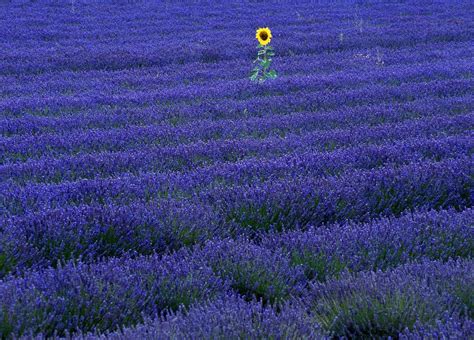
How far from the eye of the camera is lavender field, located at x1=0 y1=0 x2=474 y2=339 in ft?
8.33

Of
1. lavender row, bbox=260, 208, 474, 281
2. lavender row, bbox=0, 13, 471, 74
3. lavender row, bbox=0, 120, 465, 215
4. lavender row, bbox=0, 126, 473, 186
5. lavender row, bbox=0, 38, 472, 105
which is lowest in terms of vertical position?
lavender row, bbox=260, 208, 474, 281

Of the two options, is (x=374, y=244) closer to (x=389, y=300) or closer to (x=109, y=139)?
(x=389, y=300)

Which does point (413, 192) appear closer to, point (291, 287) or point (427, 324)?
point (291, 287)


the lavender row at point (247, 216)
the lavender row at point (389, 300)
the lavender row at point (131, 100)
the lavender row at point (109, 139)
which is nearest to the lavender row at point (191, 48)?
the lavender row at point (131, 100)

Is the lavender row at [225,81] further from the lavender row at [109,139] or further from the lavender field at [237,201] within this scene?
the lavender row at [109,139]

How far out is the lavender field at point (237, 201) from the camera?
2.54 metres

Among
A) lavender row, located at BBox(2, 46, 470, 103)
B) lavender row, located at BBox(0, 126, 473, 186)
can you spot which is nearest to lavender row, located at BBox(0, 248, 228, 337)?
lavender row, located at BBox(0, 126, 473, 186)

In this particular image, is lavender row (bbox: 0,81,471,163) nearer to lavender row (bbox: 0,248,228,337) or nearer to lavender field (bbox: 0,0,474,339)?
lavender field (bbox: 0,0,474,339)

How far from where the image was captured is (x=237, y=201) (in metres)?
3.90

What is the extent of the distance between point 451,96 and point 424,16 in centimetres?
986

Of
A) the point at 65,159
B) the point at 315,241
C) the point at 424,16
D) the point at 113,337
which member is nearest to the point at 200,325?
the point at 113,337

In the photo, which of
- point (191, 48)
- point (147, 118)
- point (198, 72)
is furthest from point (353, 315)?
point (191, 48)

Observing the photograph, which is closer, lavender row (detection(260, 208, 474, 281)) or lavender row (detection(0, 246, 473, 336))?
lavender row (detection(0, 246, 473, 336))

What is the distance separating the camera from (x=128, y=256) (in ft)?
10.2
